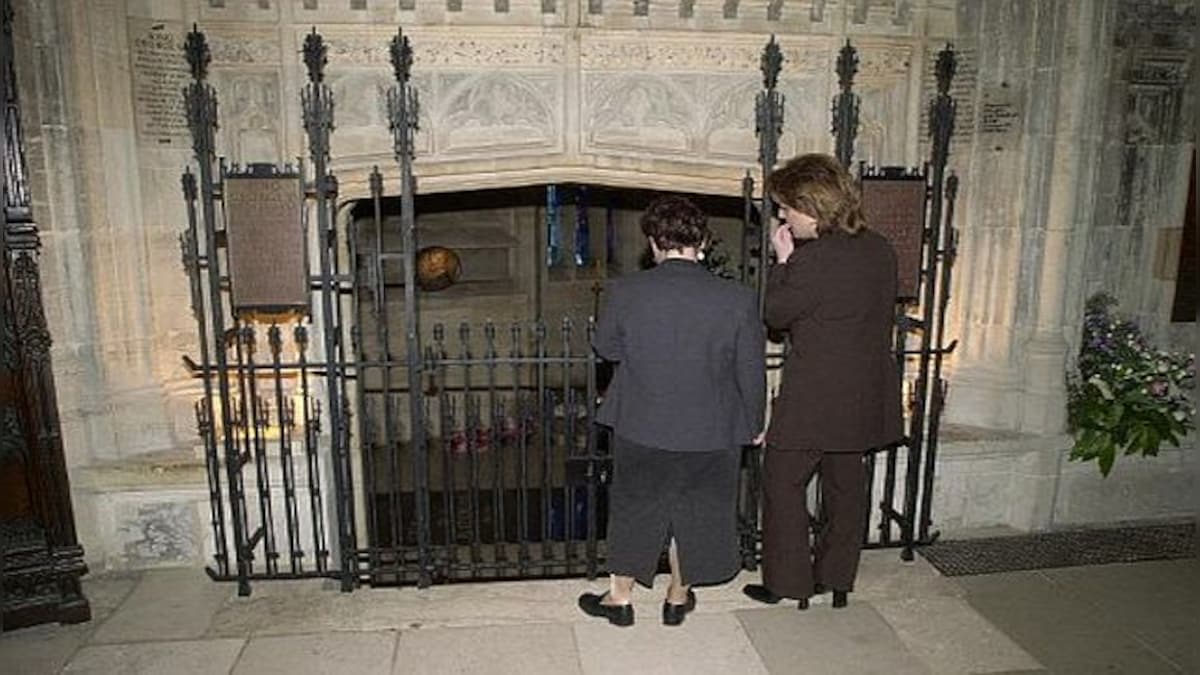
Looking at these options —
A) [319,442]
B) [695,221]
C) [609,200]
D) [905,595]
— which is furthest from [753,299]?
[609,200]

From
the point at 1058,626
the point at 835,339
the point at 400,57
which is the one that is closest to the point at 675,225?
the point at 835,339

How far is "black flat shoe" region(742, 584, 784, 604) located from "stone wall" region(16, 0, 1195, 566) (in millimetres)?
1812

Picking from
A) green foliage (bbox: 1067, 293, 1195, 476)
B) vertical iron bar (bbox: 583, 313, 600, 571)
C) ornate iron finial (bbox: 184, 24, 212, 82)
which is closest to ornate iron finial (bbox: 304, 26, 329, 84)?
ornate iron finial (bbox: 184, 24, 212, 82)

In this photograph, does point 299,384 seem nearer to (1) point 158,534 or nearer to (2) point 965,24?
(1) point 158,534

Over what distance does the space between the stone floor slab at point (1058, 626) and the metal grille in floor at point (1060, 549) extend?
4.6 inches

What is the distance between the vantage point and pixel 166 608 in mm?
3605

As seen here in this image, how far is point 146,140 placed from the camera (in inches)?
155

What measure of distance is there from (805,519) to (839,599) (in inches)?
19.4

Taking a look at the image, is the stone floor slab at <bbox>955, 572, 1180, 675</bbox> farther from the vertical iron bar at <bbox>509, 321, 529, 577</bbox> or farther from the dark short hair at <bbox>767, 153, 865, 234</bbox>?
the vertical iron bar at <bbox>509, 321, 529, 577</bbox>

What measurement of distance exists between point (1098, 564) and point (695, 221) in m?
2.80

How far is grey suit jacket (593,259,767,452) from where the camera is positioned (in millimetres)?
2961

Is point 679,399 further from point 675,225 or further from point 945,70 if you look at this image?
point 945,70

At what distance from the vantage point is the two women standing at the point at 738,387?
9.80ft

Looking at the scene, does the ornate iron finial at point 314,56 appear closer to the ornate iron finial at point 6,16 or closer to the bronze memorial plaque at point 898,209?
the ornate iron finial at point 6,16
